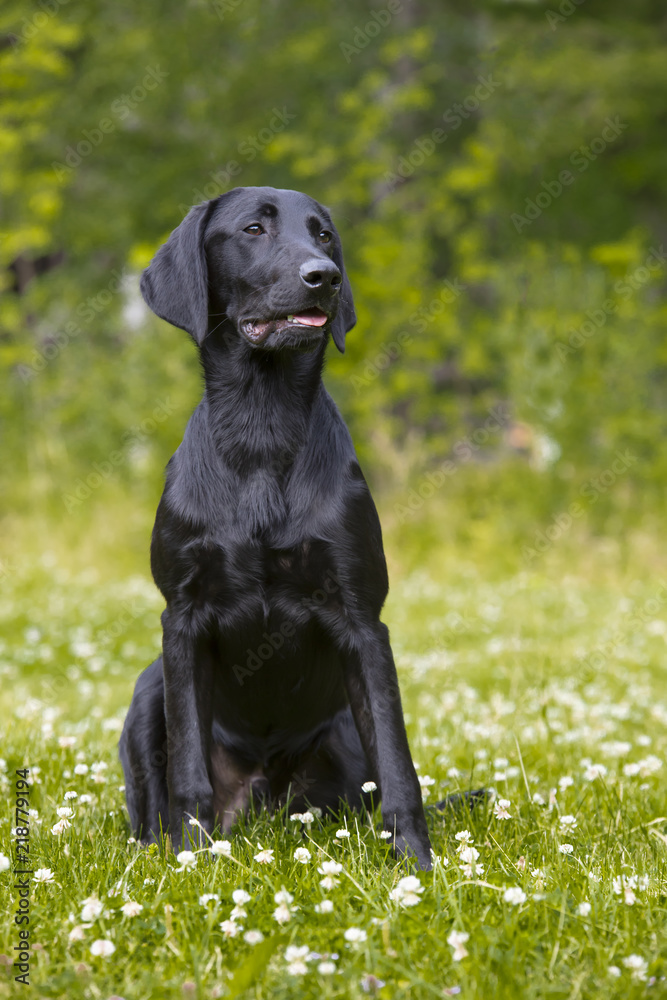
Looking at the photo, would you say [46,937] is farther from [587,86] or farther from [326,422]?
[587,86]

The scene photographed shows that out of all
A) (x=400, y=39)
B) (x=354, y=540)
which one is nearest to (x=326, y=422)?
(x=354, y=540)

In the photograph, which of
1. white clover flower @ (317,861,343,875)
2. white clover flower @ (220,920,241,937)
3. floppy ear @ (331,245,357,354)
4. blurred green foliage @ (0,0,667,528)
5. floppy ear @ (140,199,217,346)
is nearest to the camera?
white clover flower @ (220,920,241,937)

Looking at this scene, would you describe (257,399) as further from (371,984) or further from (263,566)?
(371,984)

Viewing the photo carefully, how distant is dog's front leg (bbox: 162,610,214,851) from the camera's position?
2658 millimetres

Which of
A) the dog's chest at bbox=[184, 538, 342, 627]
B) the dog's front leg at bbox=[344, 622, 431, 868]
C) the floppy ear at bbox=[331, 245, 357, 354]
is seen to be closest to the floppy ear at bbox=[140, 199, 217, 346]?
the floppy ear at bbox=[331, 245, 357, 354]

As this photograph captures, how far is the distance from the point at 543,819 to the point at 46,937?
60.4 inches

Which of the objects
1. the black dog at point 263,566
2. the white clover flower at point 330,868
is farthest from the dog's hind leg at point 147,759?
the white clover flower at point 330,868

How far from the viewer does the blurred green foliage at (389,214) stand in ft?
35.1

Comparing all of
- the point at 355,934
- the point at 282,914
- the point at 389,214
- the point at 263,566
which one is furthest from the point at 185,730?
the point at 389,214

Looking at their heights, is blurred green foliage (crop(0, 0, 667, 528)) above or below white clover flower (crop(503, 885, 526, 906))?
above

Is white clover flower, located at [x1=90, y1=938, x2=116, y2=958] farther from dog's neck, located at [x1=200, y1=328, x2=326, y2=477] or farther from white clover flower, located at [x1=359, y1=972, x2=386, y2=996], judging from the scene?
dog's neck, located at [x1=200, y1=328, x2=326, y2=477]

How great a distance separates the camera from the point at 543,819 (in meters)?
2.95

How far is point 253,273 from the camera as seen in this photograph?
114 inches

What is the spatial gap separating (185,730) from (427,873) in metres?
0.79
